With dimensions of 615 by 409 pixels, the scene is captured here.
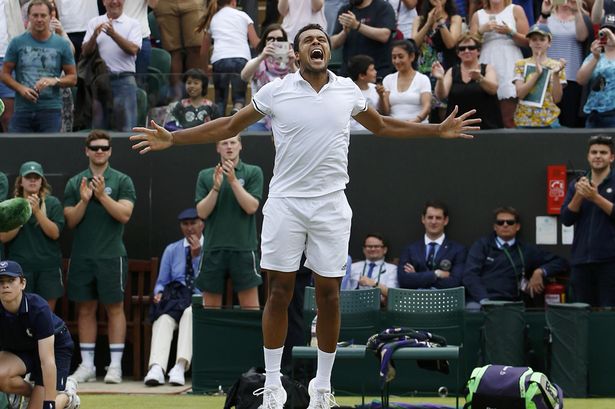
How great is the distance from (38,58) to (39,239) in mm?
2192

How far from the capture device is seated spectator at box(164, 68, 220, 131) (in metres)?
13.4

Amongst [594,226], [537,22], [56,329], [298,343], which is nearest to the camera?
[56,329]

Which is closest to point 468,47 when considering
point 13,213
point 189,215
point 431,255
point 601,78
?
point 601,78

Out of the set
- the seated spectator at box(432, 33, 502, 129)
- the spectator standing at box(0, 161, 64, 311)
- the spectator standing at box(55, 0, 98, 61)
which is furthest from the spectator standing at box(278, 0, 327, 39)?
the spectator standing at box(0, 161, 64, 311)

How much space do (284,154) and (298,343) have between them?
378cm

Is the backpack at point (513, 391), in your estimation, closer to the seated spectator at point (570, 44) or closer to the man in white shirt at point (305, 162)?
the man in white shirt at point (305, 162)

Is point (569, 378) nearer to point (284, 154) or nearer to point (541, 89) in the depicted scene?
point (541, 89)

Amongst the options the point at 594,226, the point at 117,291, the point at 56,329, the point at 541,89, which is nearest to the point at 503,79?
the point at 541,89

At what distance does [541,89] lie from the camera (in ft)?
45.8

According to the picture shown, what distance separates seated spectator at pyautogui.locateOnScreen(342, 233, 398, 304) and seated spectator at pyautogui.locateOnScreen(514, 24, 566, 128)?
2.19 m

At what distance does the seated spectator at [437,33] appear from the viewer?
14602 millimetres

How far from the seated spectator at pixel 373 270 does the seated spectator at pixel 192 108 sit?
81.3 inches

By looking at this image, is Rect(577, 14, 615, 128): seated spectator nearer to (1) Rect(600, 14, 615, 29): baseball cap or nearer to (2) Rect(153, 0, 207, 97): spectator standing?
(1) Rect(600, 14, 615, 29): baseball cap

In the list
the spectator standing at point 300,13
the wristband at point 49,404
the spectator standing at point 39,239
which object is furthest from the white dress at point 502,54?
the wristband at point 49,404
